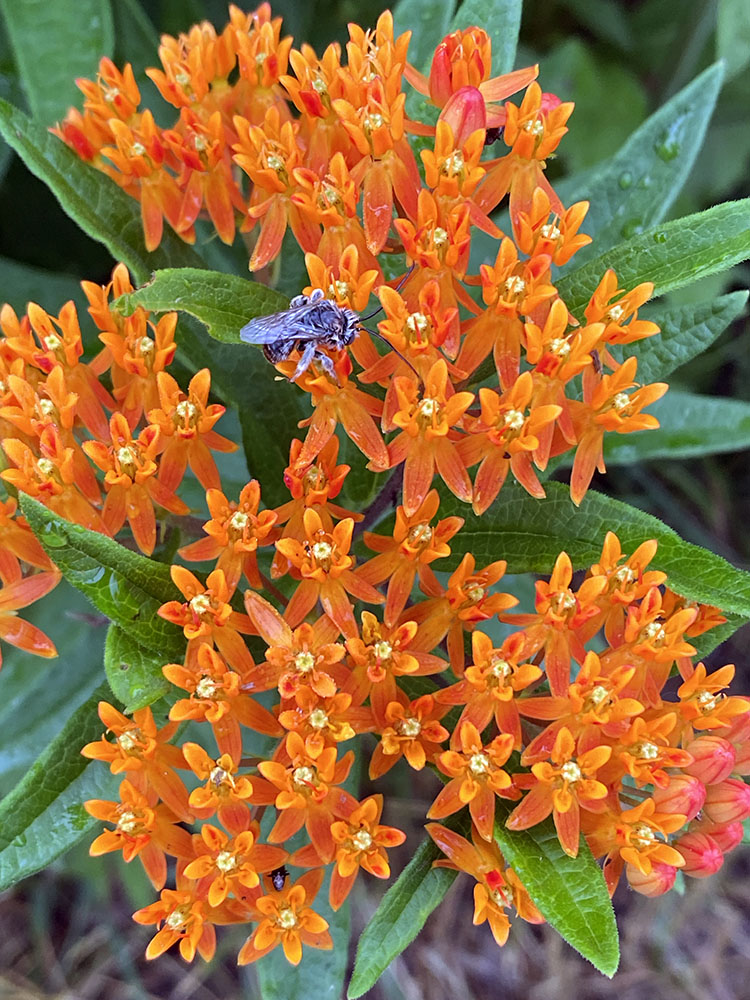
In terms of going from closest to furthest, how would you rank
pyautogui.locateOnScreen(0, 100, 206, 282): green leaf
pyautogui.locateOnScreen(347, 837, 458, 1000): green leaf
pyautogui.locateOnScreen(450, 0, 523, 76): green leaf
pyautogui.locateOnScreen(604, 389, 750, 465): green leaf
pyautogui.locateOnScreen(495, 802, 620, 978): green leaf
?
pyautogui.locateOnScreen(495, 802, 620, 978): green leaf, pyautogui.locateOnScreen(347, 837, 458, 1000): green leaf, pyautogui.locateOnScreen(0, 100, 206, 282): green leaf, pyautogui.locateOnScreen(450, 0, 523, 76): green leaf, pyautogui.locateOnScreen(604, 389, 750, 465): green leaf

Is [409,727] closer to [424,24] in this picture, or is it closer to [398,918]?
[398,918]

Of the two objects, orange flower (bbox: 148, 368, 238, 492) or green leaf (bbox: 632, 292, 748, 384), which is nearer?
orange flower (bbox: 148, 368, 238, 492)

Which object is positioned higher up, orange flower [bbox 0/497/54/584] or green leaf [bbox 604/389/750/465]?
orange flower [bbox 0/497/54/584]

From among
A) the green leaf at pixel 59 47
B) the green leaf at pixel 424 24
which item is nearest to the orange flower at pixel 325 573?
the green leaf at pixel 424 24

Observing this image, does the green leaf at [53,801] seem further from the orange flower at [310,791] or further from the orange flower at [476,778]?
the orange flower at [476,778]

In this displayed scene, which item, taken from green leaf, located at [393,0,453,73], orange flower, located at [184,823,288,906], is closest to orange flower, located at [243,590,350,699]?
orange flower, located at [184,823,288,906]

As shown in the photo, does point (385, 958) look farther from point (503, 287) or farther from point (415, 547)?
point (503, 287)

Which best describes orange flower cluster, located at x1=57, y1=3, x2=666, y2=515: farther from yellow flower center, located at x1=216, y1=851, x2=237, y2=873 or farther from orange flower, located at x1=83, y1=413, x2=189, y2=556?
yellow flower center, located at x1=216, y1=851, x2=237, y2=873

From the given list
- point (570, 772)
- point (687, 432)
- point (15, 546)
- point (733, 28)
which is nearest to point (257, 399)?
point (15, 546)
